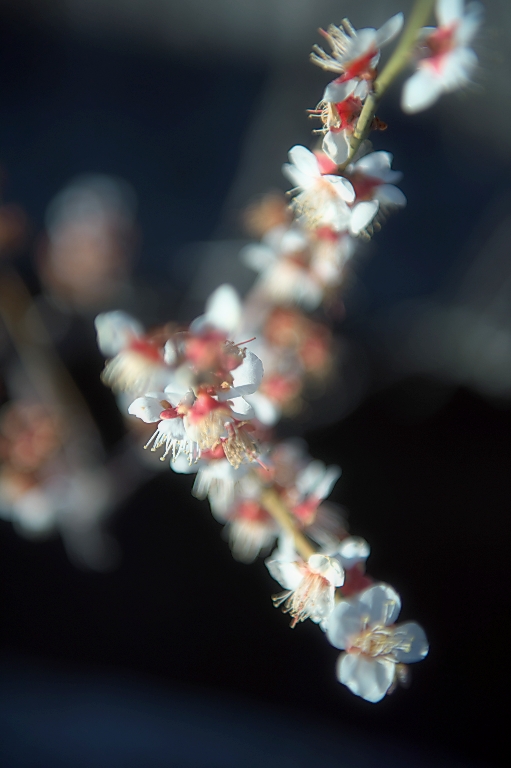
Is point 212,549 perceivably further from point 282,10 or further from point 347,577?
point 282,10

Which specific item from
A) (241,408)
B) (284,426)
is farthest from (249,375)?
(284,426)

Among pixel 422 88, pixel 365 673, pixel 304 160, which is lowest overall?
pixel 365 673

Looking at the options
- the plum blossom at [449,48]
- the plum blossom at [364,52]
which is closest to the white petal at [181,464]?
the plum blossom at [364,52]

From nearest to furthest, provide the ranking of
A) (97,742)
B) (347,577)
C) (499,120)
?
(347,577) → (97,742) → (499,120)

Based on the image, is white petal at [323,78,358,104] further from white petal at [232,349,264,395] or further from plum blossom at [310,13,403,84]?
white petal at [232,349,264,395]

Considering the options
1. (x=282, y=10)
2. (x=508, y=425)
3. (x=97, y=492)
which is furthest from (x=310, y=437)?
(x=282, y=10)

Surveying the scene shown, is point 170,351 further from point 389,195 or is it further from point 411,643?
point 411,643

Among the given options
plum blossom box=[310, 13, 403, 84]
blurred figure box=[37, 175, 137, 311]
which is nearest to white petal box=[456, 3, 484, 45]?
plum blossom box=[310, 13, 403, 84]
